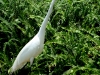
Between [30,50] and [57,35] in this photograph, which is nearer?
[30,50]

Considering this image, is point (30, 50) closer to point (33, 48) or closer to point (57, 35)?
point (33, 48)

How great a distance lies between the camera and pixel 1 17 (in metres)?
5.03

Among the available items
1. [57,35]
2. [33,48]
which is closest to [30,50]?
[33,48]

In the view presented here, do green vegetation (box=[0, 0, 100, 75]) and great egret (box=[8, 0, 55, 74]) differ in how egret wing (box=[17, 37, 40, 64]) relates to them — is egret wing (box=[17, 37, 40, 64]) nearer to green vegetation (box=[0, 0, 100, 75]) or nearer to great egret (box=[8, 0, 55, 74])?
great egret (box=[8, 0, 55, 74])

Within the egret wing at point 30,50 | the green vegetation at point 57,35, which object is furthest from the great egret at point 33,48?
the green vegetation at point 57,35

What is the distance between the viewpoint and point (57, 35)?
462 centimetres

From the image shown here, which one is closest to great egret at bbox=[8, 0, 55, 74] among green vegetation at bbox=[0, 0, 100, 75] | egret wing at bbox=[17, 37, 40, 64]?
egret wing at bbox=[17, 37, 40, 64]

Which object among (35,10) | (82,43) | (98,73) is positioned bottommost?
(98,73)

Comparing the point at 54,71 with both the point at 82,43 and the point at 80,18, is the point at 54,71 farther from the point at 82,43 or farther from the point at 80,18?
the point at 80,18

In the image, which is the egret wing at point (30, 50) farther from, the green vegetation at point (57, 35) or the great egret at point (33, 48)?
the green vegetation at point (57, 35)

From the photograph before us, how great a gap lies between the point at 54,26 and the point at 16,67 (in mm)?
1357

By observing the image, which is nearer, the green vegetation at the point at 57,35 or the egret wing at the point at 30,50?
the egret wing at the point at 30,50

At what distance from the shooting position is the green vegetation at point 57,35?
14.0ft

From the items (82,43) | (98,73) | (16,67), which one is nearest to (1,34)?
(16,67)
